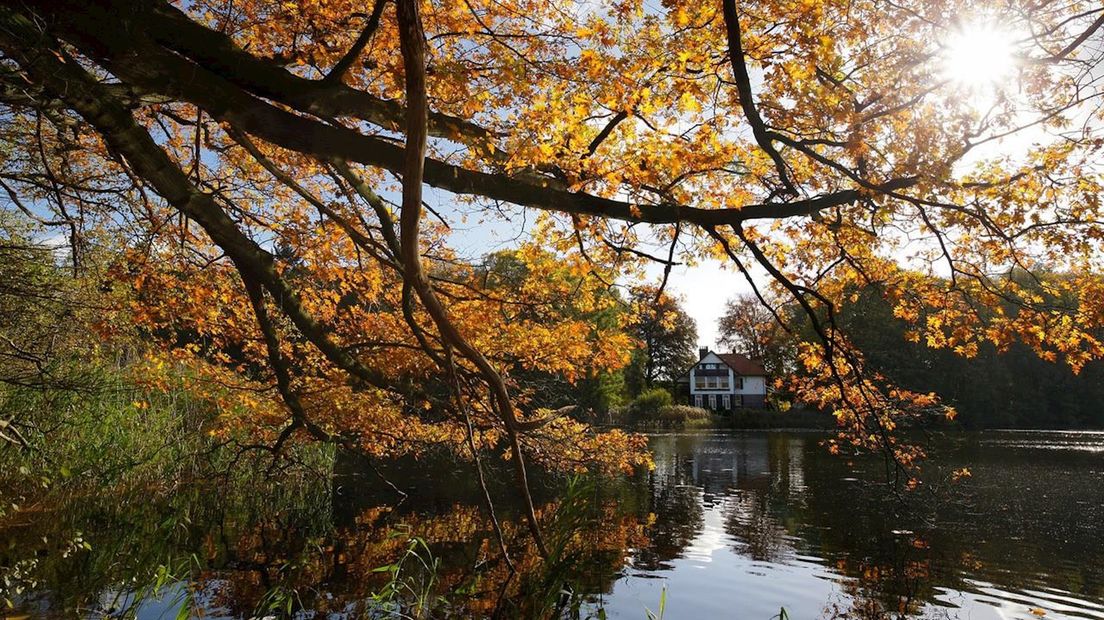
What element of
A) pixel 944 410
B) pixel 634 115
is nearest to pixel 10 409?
pixel 634 115

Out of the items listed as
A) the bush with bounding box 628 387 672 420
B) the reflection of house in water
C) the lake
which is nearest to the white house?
the bush with bounding box 628 387 672 420

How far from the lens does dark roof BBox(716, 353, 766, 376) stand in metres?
65.1

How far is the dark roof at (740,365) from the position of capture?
65188 mm

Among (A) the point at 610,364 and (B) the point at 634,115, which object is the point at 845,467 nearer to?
(A) the point at 610,364

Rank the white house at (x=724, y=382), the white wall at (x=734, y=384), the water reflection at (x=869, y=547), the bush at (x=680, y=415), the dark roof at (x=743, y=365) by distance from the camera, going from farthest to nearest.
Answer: the white wall at (x=734, y=384), the white house at (x=724, y=382), the dark roof at (x=743, y=365), the bush at (x=680, y=415), the water reflection at (x=869, y=547)

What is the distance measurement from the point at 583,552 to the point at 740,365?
199 ft

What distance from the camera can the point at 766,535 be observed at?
12203 millimetres

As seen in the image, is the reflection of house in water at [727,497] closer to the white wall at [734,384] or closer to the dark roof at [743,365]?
the dark roof at [743,365]

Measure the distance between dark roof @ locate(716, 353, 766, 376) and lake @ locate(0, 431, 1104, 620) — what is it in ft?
156

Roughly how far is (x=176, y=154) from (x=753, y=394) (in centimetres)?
6315

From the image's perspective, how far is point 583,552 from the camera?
8414 millimetres

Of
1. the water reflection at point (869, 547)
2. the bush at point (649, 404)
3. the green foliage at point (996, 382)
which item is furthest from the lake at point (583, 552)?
the green foliage at point (996, 382)

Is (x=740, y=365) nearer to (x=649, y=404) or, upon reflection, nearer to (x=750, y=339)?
(x=750, y=339)

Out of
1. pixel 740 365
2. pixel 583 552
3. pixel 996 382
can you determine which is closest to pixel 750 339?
pixel 740 365
